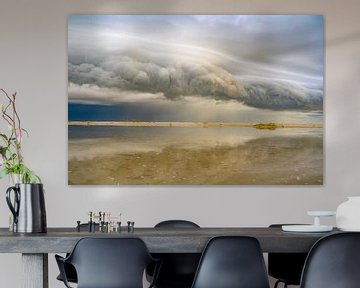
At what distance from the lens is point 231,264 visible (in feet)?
12.1

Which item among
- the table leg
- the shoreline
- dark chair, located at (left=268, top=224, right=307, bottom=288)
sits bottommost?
dark chair, located at (left=268, top=224, right=307, bottom=288)

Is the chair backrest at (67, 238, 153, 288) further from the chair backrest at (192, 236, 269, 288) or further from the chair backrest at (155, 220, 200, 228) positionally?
the chair backrest at (155, 220, 200, 228)

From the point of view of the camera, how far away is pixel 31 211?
386 cm

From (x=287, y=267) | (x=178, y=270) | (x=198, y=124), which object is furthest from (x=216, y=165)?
(x=178, y=270)

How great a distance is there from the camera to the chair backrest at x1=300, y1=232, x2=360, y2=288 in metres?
3.53

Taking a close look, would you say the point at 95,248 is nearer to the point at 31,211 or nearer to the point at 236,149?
the point at 31,211

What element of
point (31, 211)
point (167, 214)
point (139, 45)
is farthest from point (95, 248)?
point (139, 45)

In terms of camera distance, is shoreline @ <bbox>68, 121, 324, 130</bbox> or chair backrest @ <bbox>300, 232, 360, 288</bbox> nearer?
chair backrest @ <bbox>300, 232, 360, 288</bbox>

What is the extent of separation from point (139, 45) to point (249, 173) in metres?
1.34

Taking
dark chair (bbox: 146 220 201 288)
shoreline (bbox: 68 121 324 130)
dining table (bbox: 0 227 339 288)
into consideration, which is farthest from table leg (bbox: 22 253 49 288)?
shoreline (bbox: 68 121 324 130)

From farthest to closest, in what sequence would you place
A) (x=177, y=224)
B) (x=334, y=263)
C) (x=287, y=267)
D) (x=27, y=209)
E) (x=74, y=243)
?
(x=177, y=224) < (x=287, y=267) < (x=27, y=209) < (x=74, y=243) < (x=334, y=263)

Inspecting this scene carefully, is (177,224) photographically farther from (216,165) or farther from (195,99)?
(195,99)

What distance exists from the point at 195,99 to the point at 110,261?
2495 millimetres

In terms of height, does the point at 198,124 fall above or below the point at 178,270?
above
